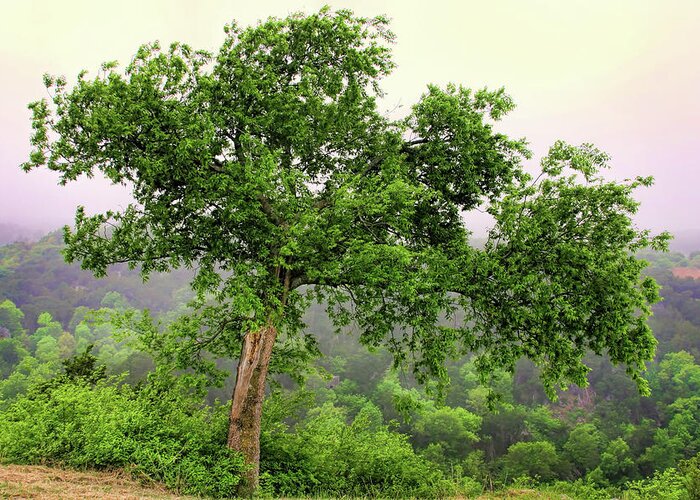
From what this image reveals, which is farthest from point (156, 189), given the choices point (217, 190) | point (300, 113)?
point (300, 113)

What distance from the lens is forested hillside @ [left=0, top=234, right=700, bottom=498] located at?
35.8 feet

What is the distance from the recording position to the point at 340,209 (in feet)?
→ 35.3

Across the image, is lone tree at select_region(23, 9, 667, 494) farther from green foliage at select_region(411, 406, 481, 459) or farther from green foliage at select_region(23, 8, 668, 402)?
green foliage at select_region(411, 406, 481, 459)

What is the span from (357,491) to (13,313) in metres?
167

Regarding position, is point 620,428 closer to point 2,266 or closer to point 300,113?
point 300,113

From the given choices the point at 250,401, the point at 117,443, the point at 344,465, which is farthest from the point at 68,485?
the point at 344,465

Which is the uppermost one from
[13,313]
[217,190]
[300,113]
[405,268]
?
[300,113]

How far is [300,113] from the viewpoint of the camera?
1252cm

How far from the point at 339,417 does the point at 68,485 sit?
2827 centimetres

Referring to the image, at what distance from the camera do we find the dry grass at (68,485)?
761cm

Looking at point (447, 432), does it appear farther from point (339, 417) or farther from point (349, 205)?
point (349, 205)

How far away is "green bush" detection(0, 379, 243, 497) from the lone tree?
3.68 feet

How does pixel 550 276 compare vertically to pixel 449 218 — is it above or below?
below

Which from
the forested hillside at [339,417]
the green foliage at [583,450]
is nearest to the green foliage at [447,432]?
the forested hillside at [339,417]
